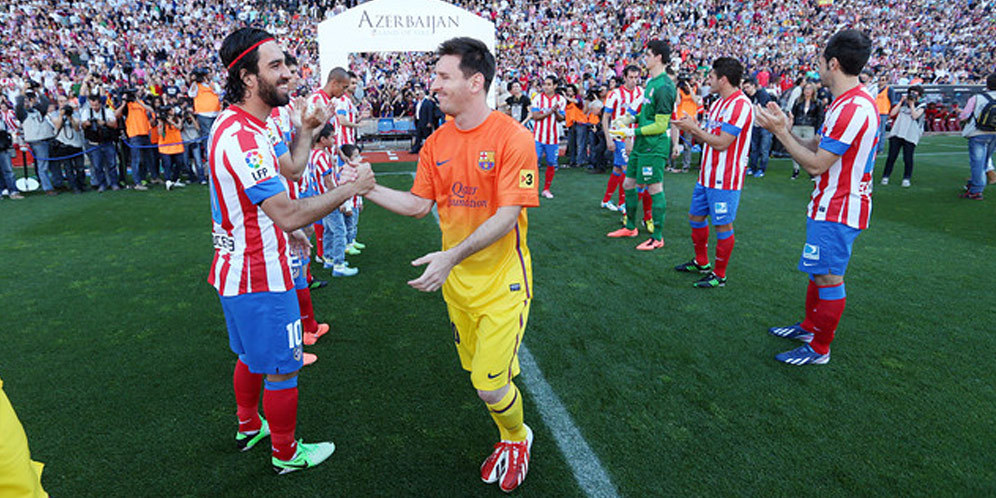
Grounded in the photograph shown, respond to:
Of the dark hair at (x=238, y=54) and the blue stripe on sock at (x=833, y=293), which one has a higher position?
the dark hair at (x=238, y=54)

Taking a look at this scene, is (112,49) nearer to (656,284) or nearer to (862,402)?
(656,284)

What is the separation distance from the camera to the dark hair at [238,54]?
254 centimetres

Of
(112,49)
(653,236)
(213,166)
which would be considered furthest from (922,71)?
(112,49)

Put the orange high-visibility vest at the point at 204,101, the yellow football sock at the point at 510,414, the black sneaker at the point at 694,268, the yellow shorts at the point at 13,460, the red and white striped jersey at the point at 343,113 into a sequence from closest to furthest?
the yellow shorts at the point at 13,460, the yellow football sock at the point at 510,414, the black sneaker at the point at 694,268, the red and white striped jersey at the point at 343,113, the orange high-visibility vest at the point at 204,101

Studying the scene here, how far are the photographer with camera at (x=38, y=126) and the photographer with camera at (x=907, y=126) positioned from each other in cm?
1696

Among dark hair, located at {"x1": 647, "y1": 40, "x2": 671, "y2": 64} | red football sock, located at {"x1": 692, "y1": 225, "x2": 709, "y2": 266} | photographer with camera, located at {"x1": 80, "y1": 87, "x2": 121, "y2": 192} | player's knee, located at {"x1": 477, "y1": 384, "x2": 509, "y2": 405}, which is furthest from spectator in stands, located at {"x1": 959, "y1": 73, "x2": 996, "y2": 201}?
photographer with camera, located at {"x1": 80, "y1": 87, "x2": 121, "y2": 192}

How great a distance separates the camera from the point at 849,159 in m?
3.79

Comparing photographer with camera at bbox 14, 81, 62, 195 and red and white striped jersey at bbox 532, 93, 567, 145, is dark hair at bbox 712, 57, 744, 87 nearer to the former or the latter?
red and white striped jersey at bbox 532, 93, 567, 145

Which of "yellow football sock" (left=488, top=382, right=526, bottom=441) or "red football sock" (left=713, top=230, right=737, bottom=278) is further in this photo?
"red football sock" (left=713, top=230, right=737, bottom=278)

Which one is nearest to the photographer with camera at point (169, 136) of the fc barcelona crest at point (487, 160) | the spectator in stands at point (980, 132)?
the fc barcelona crest at point (487, 160)

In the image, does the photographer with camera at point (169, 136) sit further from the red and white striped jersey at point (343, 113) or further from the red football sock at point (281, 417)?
the red football sock at point (281, 417)

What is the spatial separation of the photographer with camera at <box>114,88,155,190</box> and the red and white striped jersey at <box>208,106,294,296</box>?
36.7 feet

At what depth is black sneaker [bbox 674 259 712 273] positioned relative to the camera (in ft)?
20.0

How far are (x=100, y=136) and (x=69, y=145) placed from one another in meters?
0.63
